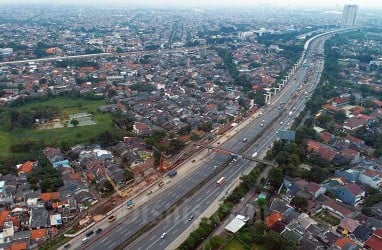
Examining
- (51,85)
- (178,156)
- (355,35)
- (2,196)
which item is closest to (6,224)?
(2,196)

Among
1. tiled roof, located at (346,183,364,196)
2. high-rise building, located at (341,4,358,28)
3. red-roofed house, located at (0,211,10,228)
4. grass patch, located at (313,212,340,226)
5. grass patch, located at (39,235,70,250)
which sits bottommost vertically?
grass patch, located at (39,235,70,250)

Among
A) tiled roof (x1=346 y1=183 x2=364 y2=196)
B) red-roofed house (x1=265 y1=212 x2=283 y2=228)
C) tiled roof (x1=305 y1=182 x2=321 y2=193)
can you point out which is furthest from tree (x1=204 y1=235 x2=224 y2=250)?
tiled roof (x1=346 y1=183 x2=364 y2=196)

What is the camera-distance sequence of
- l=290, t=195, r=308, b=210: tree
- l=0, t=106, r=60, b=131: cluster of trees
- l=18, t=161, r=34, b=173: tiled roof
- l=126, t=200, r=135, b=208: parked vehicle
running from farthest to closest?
1. l=0, t=106, r=60, b=131: cluster of trees
2. l=18, t=161, r=34, b=173: tiled roof
3. l=126, t=200, r=135, b=208: parked vehicle
4. l=290, t=195, r=308, b=210: tree

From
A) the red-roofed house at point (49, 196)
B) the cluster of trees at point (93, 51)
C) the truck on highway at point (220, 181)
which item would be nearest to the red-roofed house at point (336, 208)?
the truck on highway at point (220, 181)

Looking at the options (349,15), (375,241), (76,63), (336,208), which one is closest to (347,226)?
(375,241)

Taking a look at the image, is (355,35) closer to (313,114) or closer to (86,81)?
(313,114)

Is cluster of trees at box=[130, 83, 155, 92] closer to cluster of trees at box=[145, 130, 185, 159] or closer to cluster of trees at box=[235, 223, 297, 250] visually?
cluster of trees at box=[145, 130, 185, 159]

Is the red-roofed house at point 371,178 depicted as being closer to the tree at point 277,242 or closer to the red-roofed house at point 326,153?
the red-roofed house at point 326,153

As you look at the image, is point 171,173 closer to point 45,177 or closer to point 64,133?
point 45,177
